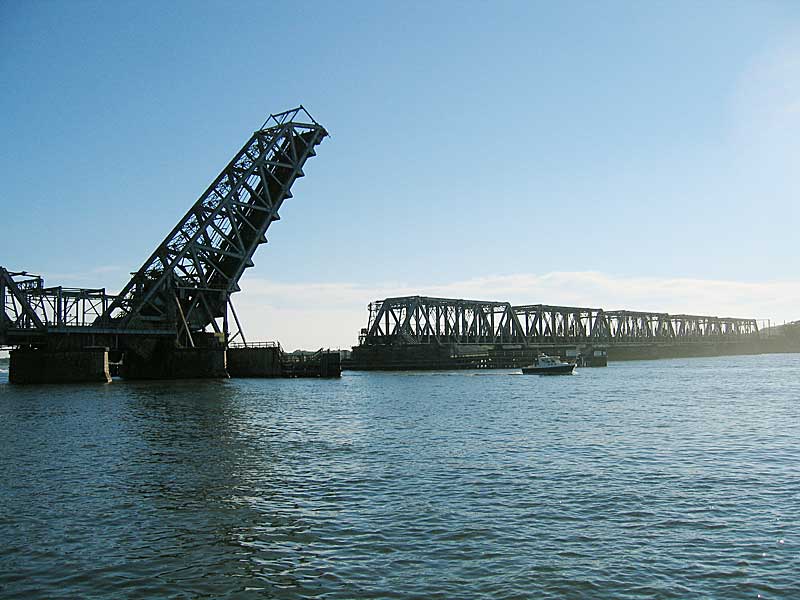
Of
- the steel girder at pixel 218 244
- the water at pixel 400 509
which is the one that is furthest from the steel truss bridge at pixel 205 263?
the water at pixel 400 509

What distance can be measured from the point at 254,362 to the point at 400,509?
163ft

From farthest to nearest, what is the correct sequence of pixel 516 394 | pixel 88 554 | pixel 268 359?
pixel 268 359
pixel 516 394
pixel 88 554

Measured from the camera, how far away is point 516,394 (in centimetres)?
4491

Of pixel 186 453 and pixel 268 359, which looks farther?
pixel 268 359

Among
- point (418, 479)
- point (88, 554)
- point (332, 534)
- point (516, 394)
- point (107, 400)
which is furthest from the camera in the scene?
point (516, 394)

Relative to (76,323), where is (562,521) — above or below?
below

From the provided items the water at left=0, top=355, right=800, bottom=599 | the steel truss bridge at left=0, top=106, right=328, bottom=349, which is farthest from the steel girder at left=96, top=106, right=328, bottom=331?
the water at left=0, top=355, right=800, bottom=599

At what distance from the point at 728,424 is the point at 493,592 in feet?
69.1

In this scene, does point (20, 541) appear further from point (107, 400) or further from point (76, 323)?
point (76, 323)

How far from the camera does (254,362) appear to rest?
61156 mm

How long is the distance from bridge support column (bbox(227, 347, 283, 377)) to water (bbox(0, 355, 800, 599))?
33.1 metres

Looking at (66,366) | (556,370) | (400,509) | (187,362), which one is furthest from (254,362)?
(400,509)

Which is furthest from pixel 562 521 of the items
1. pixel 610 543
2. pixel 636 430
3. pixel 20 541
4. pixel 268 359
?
pixel 268 359

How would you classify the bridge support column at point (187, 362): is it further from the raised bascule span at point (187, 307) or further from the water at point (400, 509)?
the water at point (400, 509)
